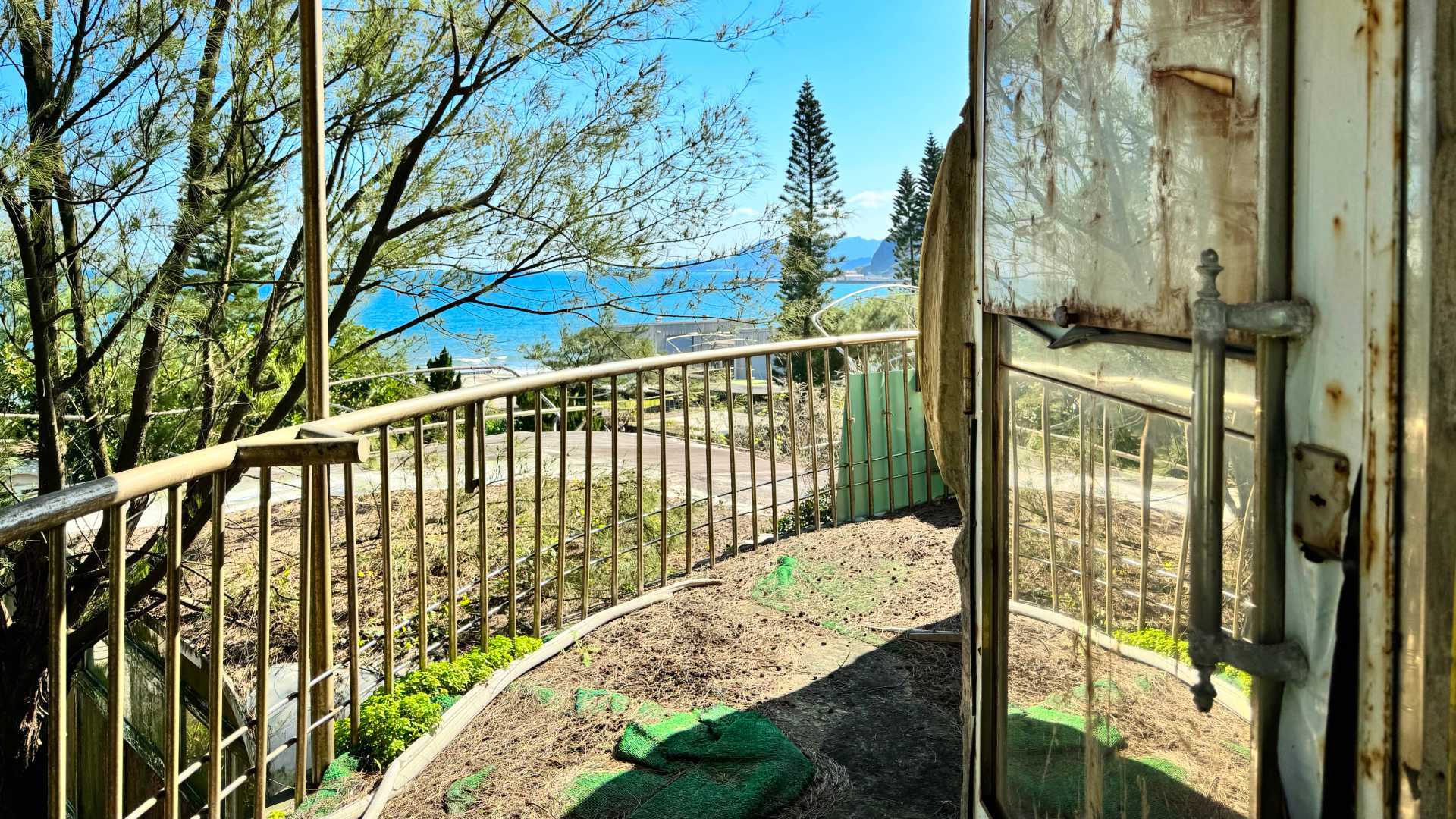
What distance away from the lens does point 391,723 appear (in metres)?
2.71

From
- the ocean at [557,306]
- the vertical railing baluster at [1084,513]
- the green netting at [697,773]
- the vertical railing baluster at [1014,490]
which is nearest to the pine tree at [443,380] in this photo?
the ocean at [557,306]

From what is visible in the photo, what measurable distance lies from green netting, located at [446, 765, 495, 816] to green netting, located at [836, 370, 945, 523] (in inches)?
140

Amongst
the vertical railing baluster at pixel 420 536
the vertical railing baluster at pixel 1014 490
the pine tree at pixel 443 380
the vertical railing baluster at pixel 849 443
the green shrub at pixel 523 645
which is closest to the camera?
the vertical railing baluster at pixel 1014 490

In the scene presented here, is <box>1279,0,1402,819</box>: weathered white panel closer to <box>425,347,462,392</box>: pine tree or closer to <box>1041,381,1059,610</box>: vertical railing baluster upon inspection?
<box>1041,381,1059,610</box>: vertical railing baluster

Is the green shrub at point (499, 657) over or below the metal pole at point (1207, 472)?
below

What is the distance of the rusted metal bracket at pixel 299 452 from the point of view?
1997 mm

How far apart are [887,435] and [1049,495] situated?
4560 mm

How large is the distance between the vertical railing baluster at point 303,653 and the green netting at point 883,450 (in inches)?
150

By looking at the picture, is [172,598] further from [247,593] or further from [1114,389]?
[247,593]

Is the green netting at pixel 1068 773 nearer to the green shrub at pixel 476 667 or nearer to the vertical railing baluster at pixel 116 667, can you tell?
the vertical railing baluster at pixel 116 667

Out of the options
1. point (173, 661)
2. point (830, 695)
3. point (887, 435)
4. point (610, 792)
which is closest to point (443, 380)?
point (887, 435)

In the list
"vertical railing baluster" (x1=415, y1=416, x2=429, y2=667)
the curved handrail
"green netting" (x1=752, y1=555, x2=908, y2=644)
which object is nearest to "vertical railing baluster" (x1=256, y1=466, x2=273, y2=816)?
the curved handrail

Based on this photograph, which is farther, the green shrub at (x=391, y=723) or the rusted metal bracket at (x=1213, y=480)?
the green shrub at (x=391, y=723)

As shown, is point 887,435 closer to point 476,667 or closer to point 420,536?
point 476,667
